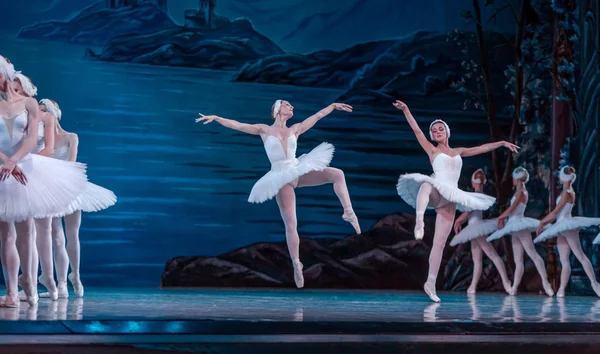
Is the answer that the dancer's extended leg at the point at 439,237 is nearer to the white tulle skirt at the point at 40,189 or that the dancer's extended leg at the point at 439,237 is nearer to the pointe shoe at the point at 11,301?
the white tulle skirt at the point at 40,189

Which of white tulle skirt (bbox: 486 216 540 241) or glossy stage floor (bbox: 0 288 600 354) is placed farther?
white tulle skirt (bbox: 486 216 540 241)

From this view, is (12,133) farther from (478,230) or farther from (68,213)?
(478,230)

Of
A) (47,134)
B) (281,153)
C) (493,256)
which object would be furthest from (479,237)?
(47,134)

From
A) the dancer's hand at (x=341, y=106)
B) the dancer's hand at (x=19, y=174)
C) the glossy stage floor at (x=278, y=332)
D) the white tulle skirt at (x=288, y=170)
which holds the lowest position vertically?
the glossy stage floor at (x=278, y=332)

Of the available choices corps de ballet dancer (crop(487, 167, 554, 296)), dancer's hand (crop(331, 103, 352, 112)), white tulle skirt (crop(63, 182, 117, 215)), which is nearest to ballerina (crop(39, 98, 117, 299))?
white tulle skirt (crop(63, 182, 117, 215))

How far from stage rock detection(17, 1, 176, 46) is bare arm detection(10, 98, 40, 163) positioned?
194 inches

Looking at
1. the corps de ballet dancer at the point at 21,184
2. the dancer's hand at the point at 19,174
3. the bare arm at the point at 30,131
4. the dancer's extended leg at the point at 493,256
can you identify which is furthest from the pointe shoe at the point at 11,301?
the dancer's extended leg at the point at 493,256

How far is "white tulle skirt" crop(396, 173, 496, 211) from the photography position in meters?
6.74

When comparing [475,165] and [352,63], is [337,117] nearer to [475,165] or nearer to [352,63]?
[352,63]

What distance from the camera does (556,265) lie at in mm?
10508

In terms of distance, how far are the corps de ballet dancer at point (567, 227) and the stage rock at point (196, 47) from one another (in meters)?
3.82

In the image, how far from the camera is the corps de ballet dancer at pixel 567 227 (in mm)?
8641

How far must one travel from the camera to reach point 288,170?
6.86 m

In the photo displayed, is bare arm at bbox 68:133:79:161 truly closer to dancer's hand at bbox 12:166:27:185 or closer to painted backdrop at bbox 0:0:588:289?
dancer's hand at bbox 12:166:27:185
